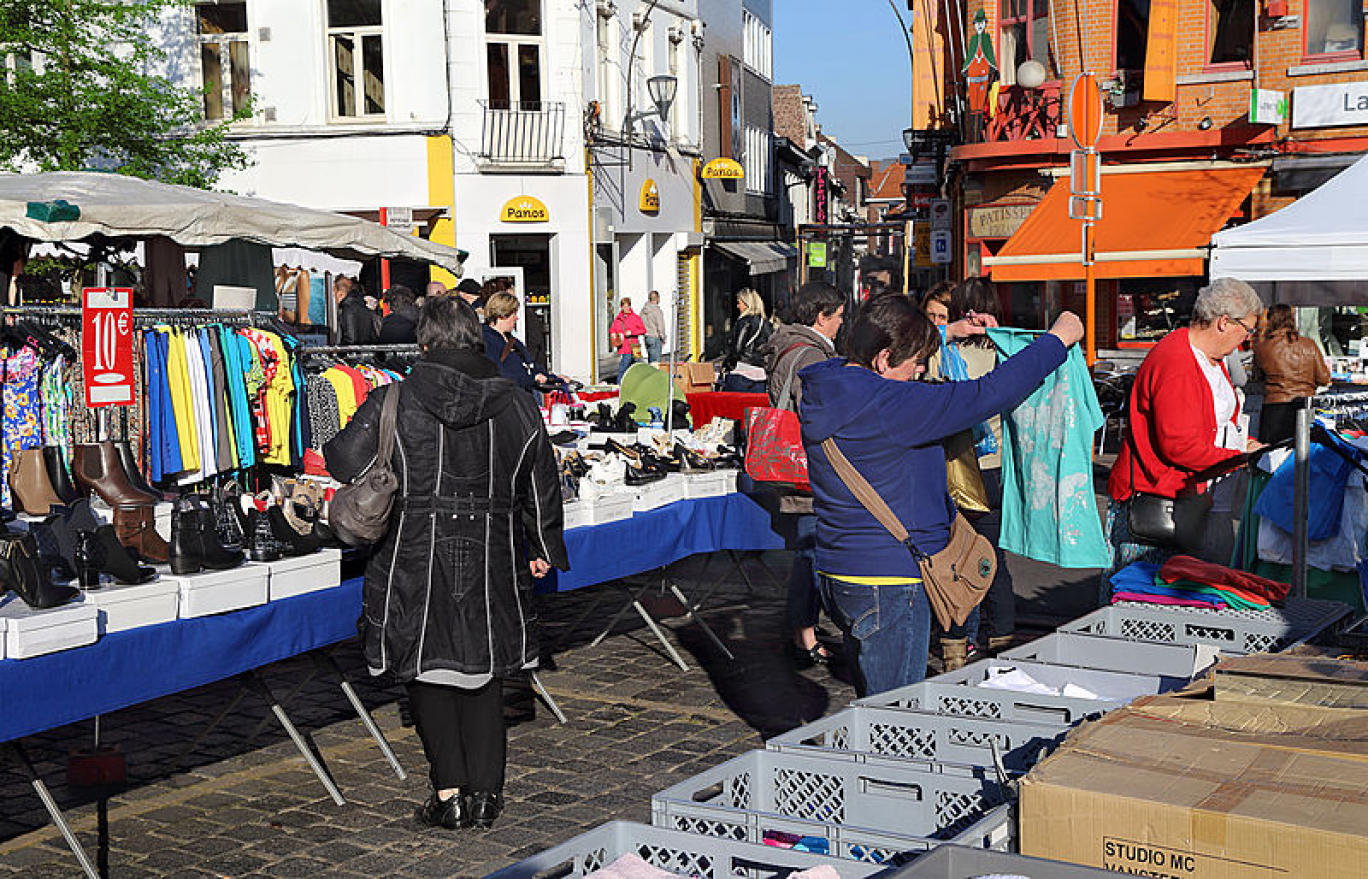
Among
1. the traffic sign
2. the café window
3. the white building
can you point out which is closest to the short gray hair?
the traffic sign

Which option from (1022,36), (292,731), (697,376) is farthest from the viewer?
(1022,36)

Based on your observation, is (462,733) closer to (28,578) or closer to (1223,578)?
(28,578)

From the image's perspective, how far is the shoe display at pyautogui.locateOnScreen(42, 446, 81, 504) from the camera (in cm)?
663

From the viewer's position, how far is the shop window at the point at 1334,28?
19.2 m

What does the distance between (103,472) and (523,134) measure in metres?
19.7

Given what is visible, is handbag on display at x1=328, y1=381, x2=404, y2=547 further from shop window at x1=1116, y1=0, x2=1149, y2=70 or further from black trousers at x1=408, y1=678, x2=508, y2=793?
shop window at x1=1116, y1=0, x2=1149, y2=70

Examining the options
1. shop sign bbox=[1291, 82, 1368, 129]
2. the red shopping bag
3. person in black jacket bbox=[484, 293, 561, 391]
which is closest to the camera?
the red shopping bag

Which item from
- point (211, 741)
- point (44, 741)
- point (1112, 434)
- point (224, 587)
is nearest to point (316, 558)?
point (224, 587)

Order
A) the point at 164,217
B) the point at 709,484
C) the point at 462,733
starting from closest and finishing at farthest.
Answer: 1. the point at 462,733
2. the point at 709,484
3. the point at 164,217

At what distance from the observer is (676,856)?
285cm

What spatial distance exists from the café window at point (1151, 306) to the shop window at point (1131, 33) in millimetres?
2963

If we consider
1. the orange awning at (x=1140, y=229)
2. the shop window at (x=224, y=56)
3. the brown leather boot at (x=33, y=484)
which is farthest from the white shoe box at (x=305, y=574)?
the shop window at (x=224, y=56)

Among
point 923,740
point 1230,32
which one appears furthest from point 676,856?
point 1230,32

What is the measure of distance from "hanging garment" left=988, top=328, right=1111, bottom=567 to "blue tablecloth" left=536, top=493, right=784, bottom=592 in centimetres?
186
